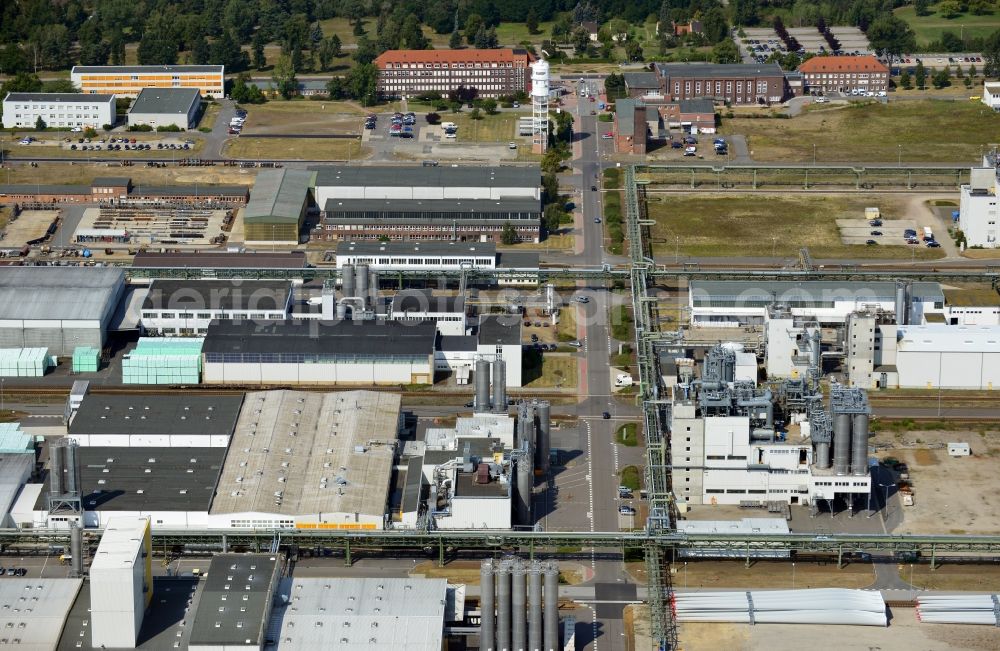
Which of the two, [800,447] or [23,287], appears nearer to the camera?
[800,447]

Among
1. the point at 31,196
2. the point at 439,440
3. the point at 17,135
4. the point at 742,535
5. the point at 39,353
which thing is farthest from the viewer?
the point at 17,135

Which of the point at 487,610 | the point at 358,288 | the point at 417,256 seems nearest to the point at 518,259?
the point at 417,256

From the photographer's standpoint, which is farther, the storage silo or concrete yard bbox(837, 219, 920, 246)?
concrete yard bbox(837, 219, 920, 246)

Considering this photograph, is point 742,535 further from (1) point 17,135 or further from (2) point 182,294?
(1) point 17,135

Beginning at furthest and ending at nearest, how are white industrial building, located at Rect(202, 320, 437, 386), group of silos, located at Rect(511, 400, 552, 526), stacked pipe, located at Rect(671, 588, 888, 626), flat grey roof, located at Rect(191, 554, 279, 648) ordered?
white industrial building, located at Rect(202, 320, 437, 386)
group of silos, located at Rect(511, 400, 552, 526)
stacked pipe, located at Rect(671, 588, 888, 626)
flat grey roof, located at Rect(191, 554, 279, 648)

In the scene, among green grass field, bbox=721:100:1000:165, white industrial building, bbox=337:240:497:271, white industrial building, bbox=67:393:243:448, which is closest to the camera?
white industrial building, bbox=67:393:243:448

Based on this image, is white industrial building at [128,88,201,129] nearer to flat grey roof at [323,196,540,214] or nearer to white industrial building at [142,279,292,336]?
flat grey roof at [323,196,540,214]

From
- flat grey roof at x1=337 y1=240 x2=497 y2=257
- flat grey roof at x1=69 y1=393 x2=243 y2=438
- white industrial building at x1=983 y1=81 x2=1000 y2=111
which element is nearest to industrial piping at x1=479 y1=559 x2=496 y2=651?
flat grey roof at x1=69 y1=393 x2=243 y2=438

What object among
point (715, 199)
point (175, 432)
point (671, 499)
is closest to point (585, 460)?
point (671, 499)
